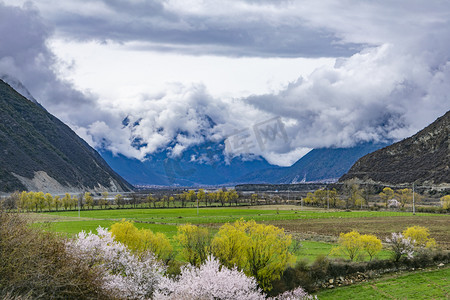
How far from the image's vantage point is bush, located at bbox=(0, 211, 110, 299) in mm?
23062

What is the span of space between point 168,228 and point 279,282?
47489 millimetres

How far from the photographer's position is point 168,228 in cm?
9069

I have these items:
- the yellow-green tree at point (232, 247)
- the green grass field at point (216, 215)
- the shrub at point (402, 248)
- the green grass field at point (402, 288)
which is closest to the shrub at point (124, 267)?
the yellow-green tree at point (232, 247)

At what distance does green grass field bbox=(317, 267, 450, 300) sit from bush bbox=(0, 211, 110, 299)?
26.5 m

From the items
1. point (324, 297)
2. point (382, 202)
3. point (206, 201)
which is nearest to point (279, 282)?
point (324, 297)

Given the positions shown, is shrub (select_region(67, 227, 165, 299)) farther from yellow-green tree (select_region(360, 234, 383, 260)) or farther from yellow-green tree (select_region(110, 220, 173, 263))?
yellow-green tree (select_region(360, 234, 383, 260))

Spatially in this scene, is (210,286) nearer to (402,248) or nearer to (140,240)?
(140,240)

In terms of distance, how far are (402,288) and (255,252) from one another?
15170mm

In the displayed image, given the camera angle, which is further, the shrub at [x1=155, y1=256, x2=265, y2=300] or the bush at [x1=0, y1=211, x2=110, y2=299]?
the shrub at [x1=155, y1=256, x2=265, y2=300]

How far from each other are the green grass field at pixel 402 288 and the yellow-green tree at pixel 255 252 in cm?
520

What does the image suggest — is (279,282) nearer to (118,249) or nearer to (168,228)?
(118,249)

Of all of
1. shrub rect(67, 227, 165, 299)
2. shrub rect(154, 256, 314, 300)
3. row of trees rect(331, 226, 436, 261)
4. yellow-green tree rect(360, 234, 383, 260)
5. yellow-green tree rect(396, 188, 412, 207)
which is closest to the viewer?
shrub rect(154, 256, 314, 300)

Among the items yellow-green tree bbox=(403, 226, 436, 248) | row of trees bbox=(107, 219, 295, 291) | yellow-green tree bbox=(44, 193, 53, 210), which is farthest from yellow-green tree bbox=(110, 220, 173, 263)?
yellow-green tree bbox=(44, 193, 53, 210)

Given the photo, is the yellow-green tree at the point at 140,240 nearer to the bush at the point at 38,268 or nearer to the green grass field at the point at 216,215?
the bush at the point at 38,268
